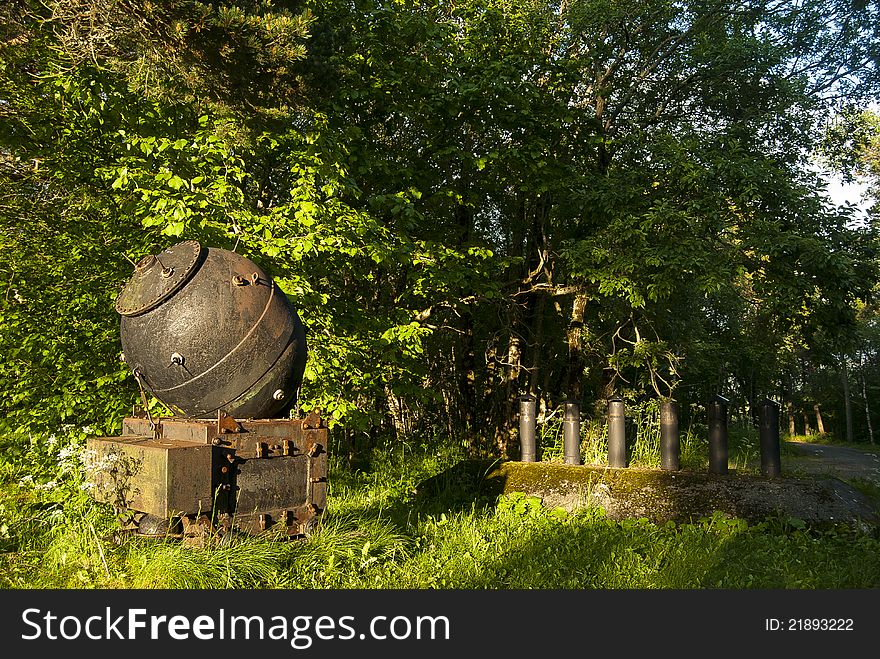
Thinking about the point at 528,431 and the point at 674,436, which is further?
the point at 528,431

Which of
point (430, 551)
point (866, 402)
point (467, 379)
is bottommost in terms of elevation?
point (430, 551)

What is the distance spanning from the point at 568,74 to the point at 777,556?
7231 millimetres

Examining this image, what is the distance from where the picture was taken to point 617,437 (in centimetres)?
792

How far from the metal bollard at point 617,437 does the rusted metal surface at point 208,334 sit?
4347 millimetres

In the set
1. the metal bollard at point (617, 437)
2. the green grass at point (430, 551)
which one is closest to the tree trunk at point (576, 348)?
the metal bollard at point (617, 437)

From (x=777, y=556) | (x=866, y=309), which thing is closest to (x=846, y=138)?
(x=777, y=556)

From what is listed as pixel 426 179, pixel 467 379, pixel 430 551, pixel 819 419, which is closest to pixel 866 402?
pixel 819 419

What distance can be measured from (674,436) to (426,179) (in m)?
4.92

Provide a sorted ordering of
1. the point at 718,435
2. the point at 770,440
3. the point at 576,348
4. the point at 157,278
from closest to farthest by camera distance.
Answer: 1. the point at 157,278
2. the point at 770,440
3. the point at 718,435
4. the point at 576,348

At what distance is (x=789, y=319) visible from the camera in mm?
9016

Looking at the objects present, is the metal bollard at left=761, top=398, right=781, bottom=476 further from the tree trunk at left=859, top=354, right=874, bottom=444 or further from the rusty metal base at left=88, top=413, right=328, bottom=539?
the tree trunk at left=859, top=354, right=874, bottom=444

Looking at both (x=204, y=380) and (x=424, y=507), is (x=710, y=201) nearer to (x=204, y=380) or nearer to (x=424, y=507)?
(x=424, y=507)

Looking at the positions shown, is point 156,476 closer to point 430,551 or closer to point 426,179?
point 430,551

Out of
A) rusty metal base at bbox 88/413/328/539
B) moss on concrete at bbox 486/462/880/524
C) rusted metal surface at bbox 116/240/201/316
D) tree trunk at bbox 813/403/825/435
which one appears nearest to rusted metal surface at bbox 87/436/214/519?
rusty metal base at bbox 88/413/328/539
